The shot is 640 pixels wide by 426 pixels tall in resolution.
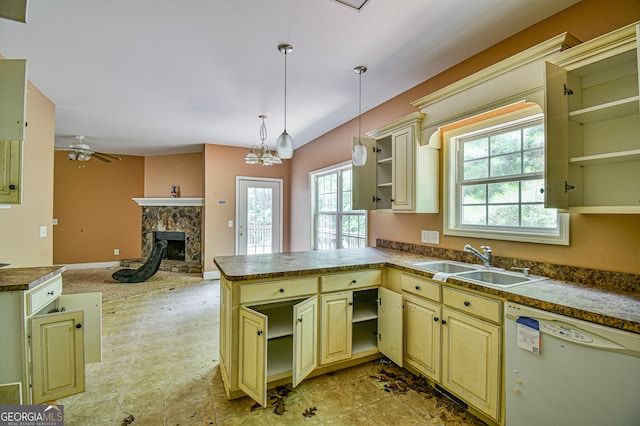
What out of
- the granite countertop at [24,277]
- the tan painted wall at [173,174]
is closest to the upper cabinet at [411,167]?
the granite countertop at [24,277]

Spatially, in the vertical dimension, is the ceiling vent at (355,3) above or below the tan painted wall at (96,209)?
above

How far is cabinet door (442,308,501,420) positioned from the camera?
1705mm

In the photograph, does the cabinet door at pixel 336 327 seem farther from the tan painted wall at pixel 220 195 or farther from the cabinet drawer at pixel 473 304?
the tan painted wall at pixel 220 195

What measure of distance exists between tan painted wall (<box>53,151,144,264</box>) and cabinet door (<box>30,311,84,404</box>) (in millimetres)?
5643

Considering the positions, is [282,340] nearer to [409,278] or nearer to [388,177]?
[409,278]

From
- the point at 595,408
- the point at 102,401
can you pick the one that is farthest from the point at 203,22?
the point at 595,408

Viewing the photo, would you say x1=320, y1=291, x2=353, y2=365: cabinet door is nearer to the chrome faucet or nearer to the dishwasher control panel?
the chrome faucet

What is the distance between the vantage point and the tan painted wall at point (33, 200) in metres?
2.71

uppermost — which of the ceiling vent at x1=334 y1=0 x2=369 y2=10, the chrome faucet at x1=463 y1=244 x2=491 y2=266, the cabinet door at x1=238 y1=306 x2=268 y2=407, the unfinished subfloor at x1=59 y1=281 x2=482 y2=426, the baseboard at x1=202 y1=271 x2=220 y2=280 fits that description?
the ceiling vent at x1=334 y1=0 x2=369 y2=10

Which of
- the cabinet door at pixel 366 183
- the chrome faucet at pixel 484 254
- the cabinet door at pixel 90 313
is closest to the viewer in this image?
the cabinet door at pixel 90 313

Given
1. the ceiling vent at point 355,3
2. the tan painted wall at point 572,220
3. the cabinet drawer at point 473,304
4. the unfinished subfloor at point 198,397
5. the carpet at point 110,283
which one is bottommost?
the unfinished subfloor at point 198,397

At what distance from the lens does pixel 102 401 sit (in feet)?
6.71

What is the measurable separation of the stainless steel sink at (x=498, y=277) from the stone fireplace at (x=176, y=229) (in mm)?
5614

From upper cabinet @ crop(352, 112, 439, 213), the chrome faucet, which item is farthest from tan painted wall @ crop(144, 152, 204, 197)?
the chrome faucet
